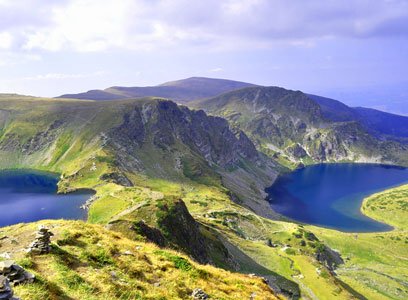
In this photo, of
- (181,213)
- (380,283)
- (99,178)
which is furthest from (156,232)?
(99,178)

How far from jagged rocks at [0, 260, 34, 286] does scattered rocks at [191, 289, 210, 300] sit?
11.0m

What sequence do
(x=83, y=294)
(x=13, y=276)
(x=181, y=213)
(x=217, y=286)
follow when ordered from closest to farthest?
(x=13, y=276) < (x=83, y=294) < (x=217, y=286) < (x=181, y=213)

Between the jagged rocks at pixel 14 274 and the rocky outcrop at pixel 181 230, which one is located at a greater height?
the jagged rocks at pixel 14 274

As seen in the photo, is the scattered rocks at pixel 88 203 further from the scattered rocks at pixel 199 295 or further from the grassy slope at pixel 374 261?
the scattered rocks at pixel 199 295

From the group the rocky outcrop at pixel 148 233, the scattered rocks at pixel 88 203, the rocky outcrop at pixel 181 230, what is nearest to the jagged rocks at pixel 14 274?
the rocky outcrop at pixel 148 233

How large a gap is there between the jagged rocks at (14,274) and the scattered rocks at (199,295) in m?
11.0

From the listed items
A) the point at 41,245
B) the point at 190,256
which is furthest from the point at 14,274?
the point at 190,256

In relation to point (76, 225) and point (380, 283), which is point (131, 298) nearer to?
point (76, 225)

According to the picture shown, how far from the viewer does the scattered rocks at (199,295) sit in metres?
24.7

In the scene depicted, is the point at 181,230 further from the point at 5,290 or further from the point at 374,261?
the point at 374,261

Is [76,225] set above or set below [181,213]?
above

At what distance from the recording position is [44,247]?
24.4 metres

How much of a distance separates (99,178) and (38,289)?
189015 millimetres

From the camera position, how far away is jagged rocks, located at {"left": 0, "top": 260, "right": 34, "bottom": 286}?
16.9m
